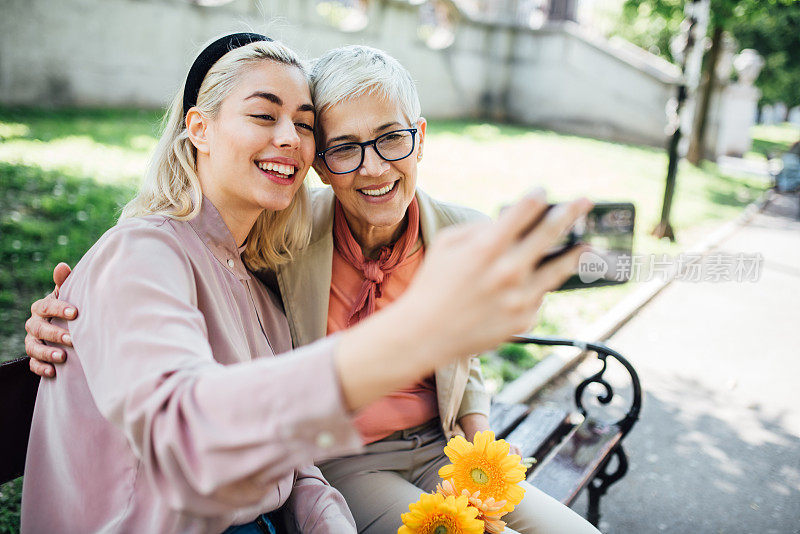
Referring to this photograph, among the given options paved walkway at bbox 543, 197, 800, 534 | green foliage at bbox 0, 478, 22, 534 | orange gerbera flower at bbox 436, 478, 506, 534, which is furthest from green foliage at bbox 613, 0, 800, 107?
green foliage at bbox 0, 478, 22, 534

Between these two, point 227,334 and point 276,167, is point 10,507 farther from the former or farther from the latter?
point 276,167

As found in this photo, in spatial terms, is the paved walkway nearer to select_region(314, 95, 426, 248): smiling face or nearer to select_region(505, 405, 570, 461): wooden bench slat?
select_region(505, 405, 570, 461): wooden bench slat

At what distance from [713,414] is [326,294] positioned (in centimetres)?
337

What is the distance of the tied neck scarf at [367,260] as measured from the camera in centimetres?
237

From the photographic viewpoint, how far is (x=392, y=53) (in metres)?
15.0

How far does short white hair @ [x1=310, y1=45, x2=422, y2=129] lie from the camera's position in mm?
2148

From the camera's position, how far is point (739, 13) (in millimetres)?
12781

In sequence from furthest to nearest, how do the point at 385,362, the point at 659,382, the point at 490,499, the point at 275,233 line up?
the point at 659,382 < the point at 275,233 < the point at 490,499 < the point at 385,362

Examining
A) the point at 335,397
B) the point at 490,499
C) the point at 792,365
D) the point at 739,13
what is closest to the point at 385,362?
the point at 335,397

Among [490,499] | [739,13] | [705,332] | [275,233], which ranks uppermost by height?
[739,13]

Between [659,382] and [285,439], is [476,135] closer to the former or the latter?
[659,382]

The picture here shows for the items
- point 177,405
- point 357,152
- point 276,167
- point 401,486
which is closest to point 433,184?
point 357,152

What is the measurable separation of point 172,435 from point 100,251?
0.67 meters

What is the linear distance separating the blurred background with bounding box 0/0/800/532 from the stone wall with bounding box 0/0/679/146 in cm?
3
